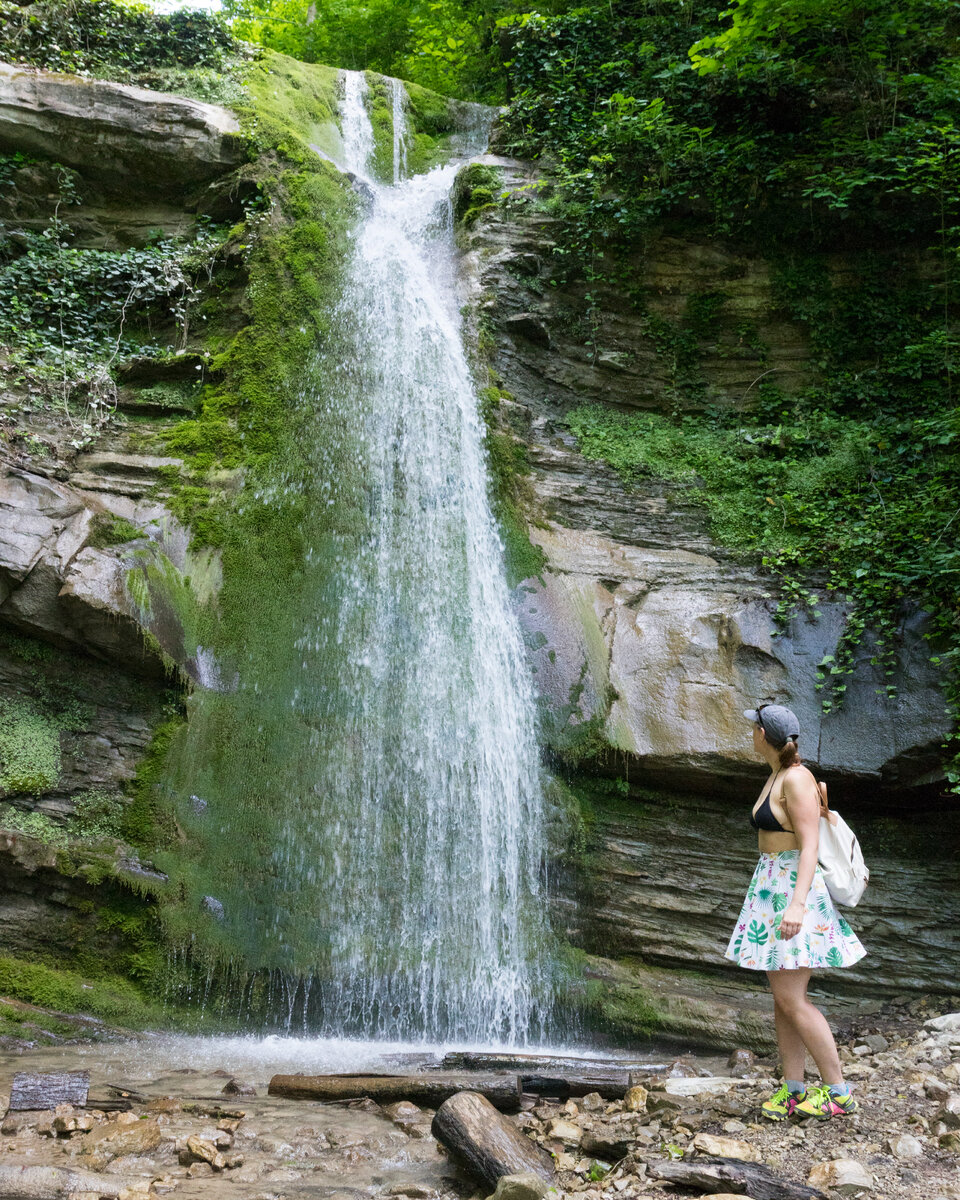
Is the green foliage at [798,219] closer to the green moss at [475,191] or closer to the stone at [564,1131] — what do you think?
the green moss at [475,191]

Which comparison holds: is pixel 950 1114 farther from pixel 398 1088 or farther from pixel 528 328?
pixel 528 328

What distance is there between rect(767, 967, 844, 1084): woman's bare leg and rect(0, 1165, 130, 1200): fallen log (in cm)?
243

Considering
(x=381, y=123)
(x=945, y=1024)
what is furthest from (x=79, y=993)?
(x=381, y=123)

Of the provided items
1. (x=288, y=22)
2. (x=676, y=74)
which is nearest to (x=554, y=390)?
(x=676, y=74)

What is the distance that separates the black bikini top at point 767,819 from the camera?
11.1ft

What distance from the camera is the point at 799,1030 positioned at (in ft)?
10.3

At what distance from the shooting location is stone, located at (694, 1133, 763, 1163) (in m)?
2.82

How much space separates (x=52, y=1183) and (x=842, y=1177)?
8.55ft

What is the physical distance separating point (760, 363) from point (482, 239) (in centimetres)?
340

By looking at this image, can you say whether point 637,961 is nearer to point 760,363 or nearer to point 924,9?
point 760,363

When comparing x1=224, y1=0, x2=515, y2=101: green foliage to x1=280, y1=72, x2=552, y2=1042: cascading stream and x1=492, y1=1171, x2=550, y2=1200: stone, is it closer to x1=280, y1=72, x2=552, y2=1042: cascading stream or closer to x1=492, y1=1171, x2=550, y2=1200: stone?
x1=280, y1=72, x2=552, y2=1042: cascading stream

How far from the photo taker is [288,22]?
16625 millimetres

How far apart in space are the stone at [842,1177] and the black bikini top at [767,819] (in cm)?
110

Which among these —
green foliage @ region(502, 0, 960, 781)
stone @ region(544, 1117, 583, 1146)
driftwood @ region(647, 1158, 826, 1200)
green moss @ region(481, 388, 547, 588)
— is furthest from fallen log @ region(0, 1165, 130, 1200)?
green foliage @ region(502, 0, 960, 781)
